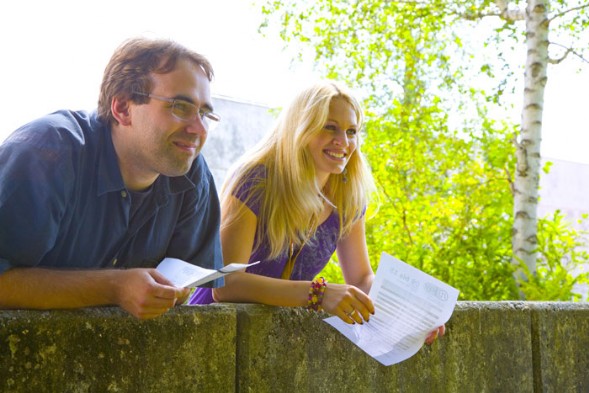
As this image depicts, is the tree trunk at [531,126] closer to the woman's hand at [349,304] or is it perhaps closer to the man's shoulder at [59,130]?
the woman's hand at [349,304]

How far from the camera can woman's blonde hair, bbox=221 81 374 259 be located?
3227 millimetres

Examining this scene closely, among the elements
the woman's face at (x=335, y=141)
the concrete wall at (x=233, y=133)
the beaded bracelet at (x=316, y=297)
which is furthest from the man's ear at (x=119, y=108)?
the concrete wall at (x=233, y=133)

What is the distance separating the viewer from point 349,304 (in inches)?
109

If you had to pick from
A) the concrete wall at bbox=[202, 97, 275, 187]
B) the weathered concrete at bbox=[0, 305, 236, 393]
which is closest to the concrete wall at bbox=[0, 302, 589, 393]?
the weathered concrete at bbox=[0, 305, 236, 393]

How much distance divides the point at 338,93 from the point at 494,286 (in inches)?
136

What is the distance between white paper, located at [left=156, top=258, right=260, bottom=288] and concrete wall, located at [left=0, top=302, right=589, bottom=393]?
12 centimetres

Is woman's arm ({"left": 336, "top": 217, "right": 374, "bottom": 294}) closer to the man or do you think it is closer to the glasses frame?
the man

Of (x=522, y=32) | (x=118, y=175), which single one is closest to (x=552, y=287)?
(x=522, y=32)

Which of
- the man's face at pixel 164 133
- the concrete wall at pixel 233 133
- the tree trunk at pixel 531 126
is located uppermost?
the man's face at pixel 164 133

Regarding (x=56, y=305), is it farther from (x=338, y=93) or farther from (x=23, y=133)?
(x=338, y=93)

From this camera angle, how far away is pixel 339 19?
8.88 m

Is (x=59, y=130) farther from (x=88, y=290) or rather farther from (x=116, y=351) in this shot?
(x=116, y=351)

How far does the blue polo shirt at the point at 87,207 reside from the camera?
6.73 feet

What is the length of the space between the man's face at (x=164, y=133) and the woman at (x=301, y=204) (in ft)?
2.10
